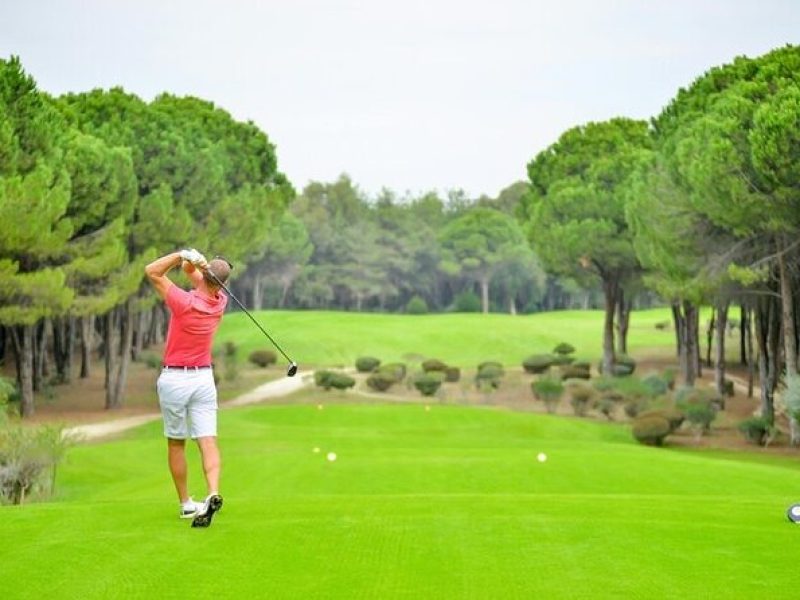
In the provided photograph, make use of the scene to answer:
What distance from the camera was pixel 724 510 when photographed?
1134cm

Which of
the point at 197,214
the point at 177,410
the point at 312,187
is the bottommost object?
the point at 177,410

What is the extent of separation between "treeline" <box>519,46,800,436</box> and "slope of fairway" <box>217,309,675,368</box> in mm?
22704

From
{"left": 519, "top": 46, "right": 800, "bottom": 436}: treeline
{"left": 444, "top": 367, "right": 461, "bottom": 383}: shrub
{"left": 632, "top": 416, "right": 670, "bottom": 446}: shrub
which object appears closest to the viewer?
{"left": 519, "top": 46, "right": 800, "bottom": 436}: treeline

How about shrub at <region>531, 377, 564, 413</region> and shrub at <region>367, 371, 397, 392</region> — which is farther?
shrub at <region>367, 371, 397, 392</region>

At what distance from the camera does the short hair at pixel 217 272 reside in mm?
9938

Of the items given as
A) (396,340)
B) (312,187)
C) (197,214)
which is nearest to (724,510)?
(197,214)

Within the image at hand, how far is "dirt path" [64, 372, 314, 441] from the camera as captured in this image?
129 ft

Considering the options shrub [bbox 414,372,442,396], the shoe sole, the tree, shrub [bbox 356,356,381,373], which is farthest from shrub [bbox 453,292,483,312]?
the shoe sole

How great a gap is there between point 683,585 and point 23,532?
558 centimetres

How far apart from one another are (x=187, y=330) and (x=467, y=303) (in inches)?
4408

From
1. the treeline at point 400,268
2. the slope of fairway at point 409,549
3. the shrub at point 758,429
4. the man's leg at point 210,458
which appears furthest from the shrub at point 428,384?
the treeline at point 400,268

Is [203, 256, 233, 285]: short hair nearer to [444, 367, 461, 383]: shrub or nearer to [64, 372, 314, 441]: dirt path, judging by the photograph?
[64, 372, 314, 441]: dirt path

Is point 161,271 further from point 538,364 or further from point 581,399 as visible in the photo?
point 538,364

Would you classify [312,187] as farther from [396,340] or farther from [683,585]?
[683,585]
